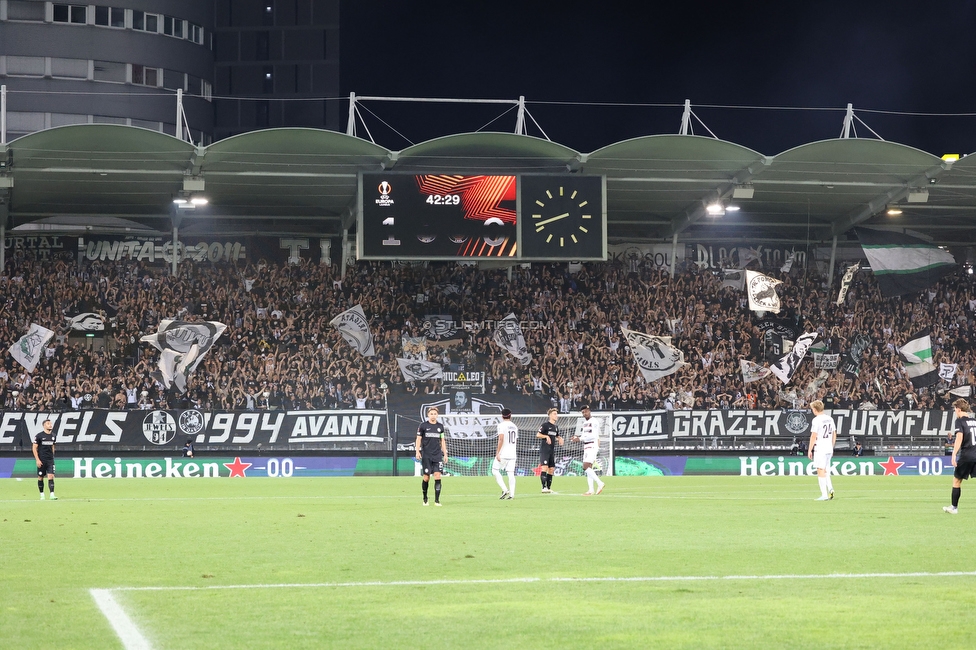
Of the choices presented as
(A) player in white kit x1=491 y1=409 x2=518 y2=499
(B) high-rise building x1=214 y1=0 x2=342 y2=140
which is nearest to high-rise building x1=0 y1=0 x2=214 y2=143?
(B) high-rise building x1=214 y1=0 x2=342 y2=140

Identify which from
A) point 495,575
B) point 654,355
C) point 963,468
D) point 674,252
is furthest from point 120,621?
point 674,252

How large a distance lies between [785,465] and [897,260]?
11759 mm

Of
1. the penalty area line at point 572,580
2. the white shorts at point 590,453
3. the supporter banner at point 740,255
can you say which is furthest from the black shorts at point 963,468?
the supporter banner at point 740,255

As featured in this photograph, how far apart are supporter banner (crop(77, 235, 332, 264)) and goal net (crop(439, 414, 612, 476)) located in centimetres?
1139

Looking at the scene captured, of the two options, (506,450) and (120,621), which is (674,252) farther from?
(120,621)

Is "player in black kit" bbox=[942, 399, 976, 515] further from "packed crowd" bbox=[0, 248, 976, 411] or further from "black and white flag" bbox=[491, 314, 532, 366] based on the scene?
"black and white flag" bbox=[491, 314, 532, 366]

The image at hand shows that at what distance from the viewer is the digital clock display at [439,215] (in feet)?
119

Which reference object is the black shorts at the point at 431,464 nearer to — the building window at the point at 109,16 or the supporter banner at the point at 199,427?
the supporter banner at the point at 199,427

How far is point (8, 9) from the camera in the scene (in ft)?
219

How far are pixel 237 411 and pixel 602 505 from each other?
18269mm

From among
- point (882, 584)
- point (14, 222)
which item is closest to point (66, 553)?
point (882, 584)

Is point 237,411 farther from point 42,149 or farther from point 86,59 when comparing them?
point 86,59

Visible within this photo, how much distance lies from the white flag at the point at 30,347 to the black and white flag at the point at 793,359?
2578cm

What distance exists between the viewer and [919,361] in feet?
144
